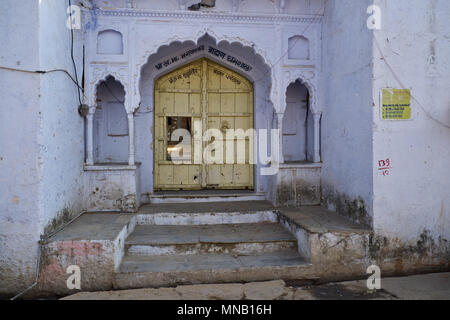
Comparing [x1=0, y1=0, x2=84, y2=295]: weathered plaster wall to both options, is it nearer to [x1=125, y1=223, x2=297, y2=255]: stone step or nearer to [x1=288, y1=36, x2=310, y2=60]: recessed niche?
[x1=125, y1=223, x2=297, y2=255]: stone step

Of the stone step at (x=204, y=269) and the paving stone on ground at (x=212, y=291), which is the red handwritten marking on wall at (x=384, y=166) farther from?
the paving stone on ground at (x=212, y=291)

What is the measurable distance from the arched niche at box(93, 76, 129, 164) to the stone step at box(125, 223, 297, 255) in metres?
1.91

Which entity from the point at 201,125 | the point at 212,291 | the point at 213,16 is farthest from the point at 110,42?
the point at 212,291

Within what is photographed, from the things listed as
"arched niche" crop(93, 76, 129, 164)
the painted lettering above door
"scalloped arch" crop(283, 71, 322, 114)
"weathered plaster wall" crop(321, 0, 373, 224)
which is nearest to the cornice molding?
"weathered plaster wall" crop(321, 0, 373, 224)

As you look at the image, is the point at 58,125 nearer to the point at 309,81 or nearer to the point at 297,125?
the point at 309,81

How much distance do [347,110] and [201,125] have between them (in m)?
3.05

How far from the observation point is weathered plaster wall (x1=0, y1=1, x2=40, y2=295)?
417 cm

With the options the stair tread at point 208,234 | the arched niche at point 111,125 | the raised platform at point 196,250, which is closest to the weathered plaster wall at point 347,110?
the raised platform at point 196,250

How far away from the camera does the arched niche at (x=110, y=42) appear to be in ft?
20.0

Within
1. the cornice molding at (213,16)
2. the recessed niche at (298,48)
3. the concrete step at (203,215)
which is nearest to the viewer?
the concrete step at (203,215)

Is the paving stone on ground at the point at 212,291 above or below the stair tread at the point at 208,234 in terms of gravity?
below

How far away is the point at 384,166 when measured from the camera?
482 centimetres

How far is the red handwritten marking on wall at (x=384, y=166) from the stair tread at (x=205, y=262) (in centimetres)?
170
